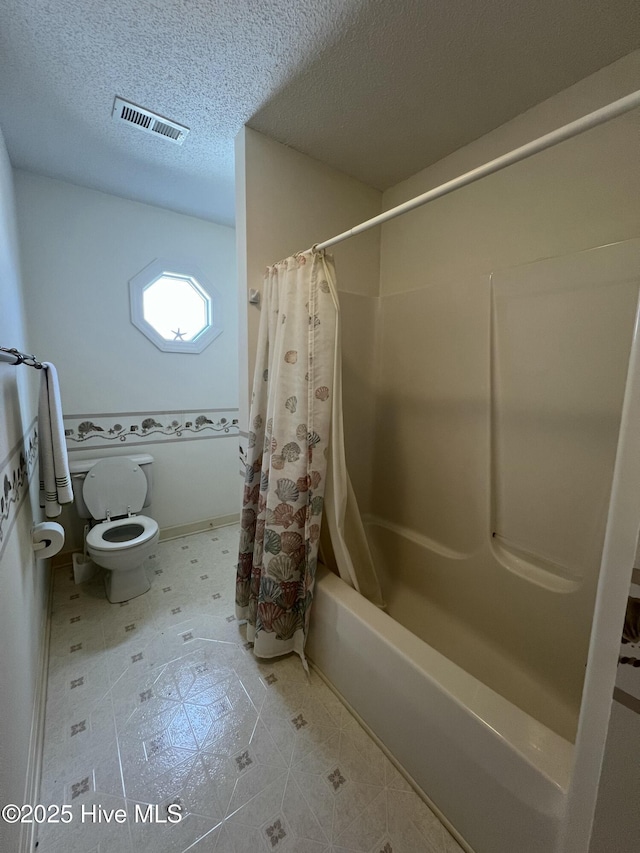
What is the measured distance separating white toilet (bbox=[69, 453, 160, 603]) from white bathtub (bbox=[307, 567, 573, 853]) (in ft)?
3.92

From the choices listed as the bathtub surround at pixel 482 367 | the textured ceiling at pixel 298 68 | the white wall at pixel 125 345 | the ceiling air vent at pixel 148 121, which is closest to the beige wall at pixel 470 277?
the bathtub surround at pixel 482 367

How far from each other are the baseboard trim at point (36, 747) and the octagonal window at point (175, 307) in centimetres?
177

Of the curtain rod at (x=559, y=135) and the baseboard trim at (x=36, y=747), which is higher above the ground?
the curtain rod at (x=559, y=135)

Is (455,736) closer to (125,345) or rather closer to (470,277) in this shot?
(470,277)

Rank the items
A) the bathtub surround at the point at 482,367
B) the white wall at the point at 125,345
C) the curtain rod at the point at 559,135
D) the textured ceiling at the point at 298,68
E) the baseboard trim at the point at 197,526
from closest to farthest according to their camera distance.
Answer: the curtain rod at the point at 559,135
the textured ceiling at the point at 298,68
the bathtub surround at the point at 482,367
the white wall at the point at 125,345
the baseboard trim at the point at 197,526

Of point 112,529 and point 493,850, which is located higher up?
point 112,529

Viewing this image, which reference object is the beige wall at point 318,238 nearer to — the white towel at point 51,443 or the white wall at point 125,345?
the white towel at point 51,443

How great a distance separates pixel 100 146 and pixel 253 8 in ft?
3.62

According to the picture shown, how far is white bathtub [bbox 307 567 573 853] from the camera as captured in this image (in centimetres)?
74

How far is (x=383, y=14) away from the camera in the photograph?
3.21 feet

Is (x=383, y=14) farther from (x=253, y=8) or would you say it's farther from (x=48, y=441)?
(x=48, y=441)

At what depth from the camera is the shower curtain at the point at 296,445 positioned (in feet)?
4.10

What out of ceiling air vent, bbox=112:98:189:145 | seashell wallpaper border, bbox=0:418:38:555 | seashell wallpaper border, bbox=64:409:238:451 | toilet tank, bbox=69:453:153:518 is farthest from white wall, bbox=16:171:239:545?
ceiling air vent, bbox=112:98:189:145

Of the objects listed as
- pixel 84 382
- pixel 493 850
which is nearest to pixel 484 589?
pixel 493 850
